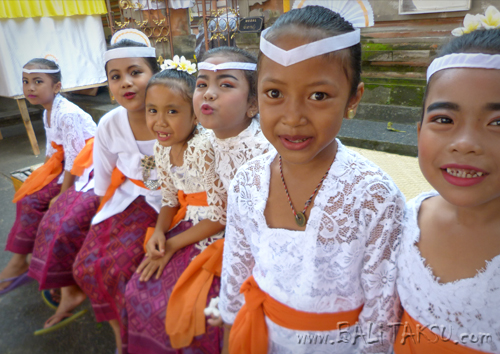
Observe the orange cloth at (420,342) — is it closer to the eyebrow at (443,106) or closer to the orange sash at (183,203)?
the eyebrow at (443,106)

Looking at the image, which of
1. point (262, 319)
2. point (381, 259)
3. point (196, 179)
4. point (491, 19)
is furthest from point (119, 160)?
point (491, 19)

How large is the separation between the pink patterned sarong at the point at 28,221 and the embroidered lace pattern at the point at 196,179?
1.32m

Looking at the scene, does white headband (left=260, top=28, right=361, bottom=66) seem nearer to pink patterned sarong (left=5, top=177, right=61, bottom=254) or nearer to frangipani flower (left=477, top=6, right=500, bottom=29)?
frangipani flower (left=477, top=6, right=500, bottom=29)

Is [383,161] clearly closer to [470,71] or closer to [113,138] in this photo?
[470,71]

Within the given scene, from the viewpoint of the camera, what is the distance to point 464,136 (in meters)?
0.82

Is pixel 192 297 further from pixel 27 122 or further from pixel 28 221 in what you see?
pixel 27 122

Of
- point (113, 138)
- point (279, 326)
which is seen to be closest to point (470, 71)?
point (279, 326)

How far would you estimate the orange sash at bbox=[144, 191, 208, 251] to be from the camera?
5.90 feet

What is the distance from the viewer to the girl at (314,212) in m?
0.96

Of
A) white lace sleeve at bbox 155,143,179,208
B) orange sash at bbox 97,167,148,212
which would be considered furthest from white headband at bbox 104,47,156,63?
orange sash at bbox 97,167,148,212

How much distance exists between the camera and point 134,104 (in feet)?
6.41

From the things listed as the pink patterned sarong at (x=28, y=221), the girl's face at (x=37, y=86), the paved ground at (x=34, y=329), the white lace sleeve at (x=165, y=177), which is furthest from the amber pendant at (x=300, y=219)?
the girl's face at (x=37, y=86)

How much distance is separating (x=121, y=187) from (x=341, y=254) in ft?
5.30

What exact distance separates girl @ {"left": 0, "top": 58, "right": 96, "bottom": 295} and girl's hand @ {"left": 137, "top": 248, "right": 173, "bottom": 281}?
127cm
